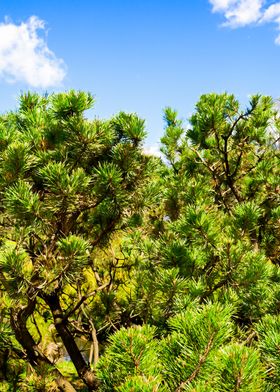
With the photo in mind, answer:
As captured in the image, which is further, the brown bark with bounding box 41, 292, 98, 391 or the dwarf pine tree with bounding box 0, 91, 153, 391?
the brown bark with bounding box 41, 292, 98, 391

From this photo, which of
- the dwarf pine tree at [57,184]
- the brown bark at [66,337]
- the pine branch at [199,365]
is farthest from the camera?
the brown bark at [66,337]

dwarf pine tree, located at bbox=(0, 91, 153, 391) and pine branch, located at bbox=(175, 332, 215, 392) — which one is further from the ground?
dwarf pine tree, located at bbox=(0, 91, 153, 391)

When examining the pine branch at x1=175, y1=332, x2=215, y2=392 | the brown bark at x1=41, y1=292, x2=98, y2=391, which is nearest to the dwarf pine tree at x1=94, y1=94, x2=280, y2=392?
the pine branch at x1=175, y1=332, x2=215, y2=392

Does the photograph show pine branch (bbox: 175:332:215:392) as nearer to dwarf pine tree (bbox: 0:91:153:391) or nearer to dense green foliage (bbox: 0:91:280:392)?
dense green foliage (bbox: 0:91:280:392)

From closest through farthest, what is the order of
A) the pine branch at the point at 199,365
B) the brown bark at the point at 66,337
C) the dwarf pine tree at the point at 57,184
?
1. the pine branch at the point at 199,365
2. the dwarf pine tree at the point at 57,184
3. the brown bark at the point at 66,337

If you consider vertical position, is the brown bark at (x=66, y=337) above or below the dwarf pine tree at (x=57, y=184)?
below

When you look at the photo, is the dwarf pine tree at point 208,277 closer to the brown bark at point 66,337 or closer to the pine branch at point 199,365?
the pine branch at point 199,365

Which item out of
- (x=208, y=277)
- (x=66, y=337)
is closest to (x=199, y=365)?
(x=208, y=277)

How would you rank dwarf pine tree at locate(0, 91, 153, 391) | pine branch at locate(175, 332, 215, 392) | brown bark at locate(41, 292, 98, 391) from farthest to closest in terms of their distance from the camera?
1. brown bark at locate(41, 292, 98, 391)
2. dwarf pine tree at locate(0, 91, 153, 391)
3. pine branch at locate(175, 332, 215, 392)

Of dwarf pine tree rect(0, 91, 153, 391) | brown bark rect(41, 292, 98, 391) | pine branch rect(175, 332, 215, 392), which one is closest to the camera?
pine branch rect(175, 332, 215, 392)

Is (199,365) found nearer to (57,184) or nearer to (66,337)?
(57,184)

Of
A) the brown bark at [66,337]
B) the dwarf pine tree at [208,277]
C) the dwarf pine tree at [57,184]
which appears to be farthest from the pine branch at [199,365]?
the brown bark at [66,337]

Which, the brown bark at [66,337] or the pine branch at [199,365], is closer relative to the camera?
the pine branch at [199,365]

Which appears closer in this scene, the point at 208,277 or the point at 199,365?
the point at 199,365
